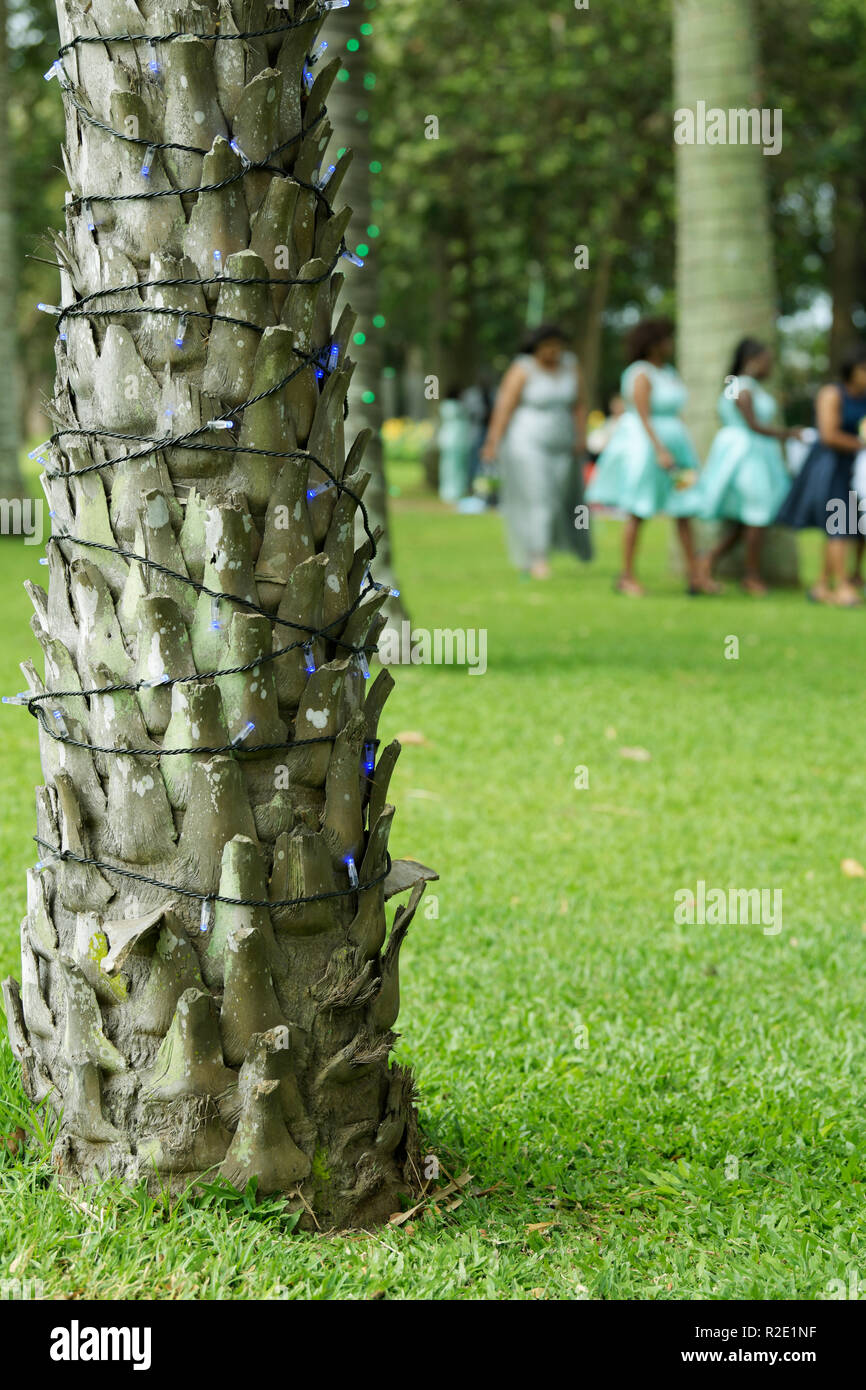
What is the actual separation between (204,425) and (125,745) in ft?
1.78

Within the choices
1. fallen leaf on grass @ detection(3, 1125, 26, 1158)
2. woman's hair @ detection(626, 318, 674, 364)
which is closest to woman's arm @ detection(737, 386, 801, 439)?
woman's hair @ detection(626, 318, 674, 364)

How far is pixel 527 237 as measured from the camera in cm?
2833

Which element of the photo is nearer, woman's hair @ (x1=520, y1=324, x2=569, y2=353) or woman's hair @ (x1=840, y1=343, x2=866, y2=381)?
woman's hair @ (x1=840, y1=343, x2=866, y2=381)

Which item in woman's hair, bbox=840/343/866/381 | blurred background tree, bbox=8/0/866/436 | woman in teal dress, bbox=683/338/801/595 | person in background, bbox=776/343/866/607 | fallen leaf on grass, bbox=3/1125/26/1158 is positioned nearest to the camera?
fallen leaf on grass, bbox=3/1125/26/1158

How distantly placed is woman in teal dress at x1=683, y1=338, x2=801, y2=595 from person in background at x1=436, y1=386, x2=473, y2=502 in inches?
585

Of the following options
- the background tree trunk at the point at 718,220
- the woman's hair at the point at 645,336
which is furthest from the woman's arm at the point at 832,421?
the woman's hair at the point at 645,336

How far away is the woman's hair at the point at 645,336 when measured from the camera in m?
13.1

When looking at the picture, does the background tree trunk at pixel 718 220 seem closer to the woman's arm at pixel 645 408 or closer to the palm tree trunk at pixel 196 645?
the woman's arm at pixel 645 408

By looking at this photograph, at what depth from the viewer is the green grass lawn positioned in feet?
8.55

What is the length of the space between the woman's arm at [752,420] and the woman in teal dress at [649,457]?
26.9 inches

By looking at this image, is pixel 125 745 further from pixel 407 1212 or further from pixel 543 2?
pixel 543 2

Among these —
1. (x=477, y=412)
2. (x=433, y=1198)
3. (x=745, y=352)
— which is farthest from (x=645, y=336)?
(x=477, y=412)

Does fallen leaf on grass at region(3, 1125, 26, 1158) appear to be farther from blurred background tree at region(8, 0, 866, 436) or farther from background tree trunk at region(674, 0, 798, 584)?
blurred background tree at region(8, 0, 866, 436)
